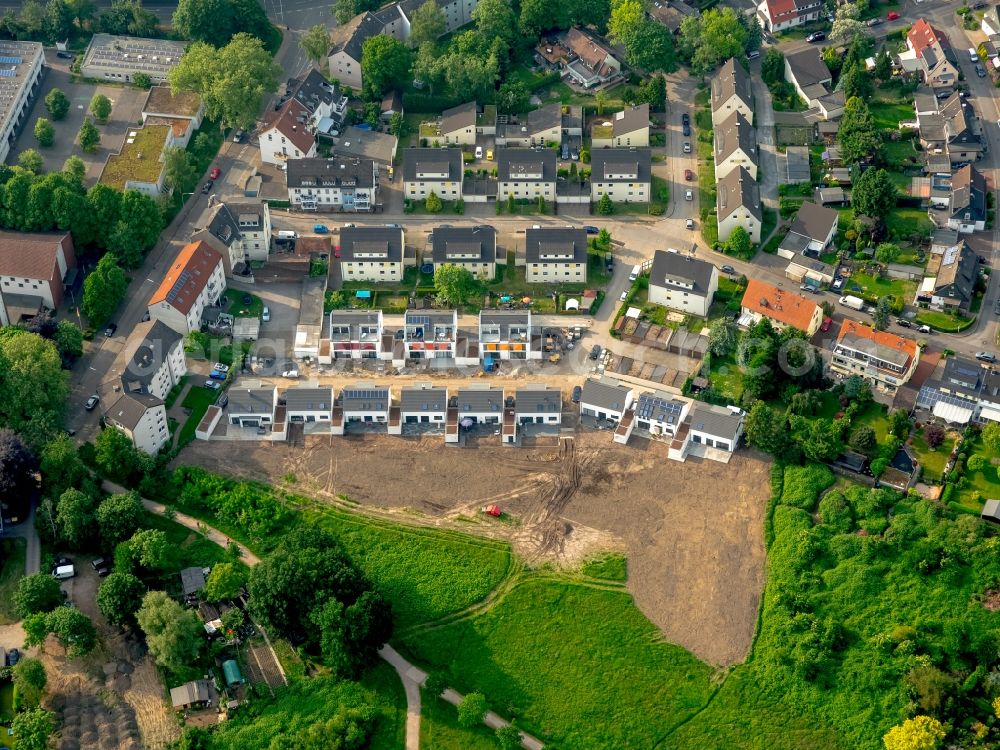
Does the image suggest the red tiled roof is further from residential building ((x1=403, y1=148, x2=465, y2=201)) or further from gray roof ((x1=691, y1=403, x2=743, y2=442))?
gray roof ((x1=691, y1=403, x2=743, y2=442))

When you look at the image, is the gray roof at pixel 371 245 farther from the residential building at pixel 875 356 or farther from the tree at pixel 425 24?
the residential building at pixel 875 356

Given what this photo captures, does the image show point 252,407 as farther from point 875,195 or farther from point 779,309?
point 875,195

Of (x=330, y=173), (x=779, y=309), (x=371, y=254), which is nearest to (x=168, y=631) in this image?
(x=371, y=254)

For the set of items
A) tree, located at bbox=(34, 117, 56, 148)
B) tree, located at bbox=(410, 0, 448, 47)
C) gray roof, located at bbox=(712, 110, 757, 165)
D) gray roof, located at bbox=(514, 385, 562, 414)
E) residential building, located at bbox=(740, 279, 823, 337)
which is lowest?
gray roof, located at bbox=(514, 385, 562, 414)

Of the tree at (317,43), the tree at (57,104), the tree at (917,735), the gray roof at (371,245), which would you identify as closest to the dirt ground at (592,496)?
the tree at (917,735)

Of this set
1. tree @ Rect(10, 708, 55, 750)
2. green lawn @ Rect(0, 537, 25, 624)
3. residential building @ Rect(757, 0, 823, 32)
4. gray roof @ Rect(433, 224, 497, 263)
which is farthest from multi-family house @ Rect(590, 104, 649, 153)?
tree @ Rect(10, 708, 55, 750)

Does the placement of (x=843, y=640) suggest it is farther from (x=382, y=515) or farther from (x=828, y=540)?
Result: (x=382, y=515)
